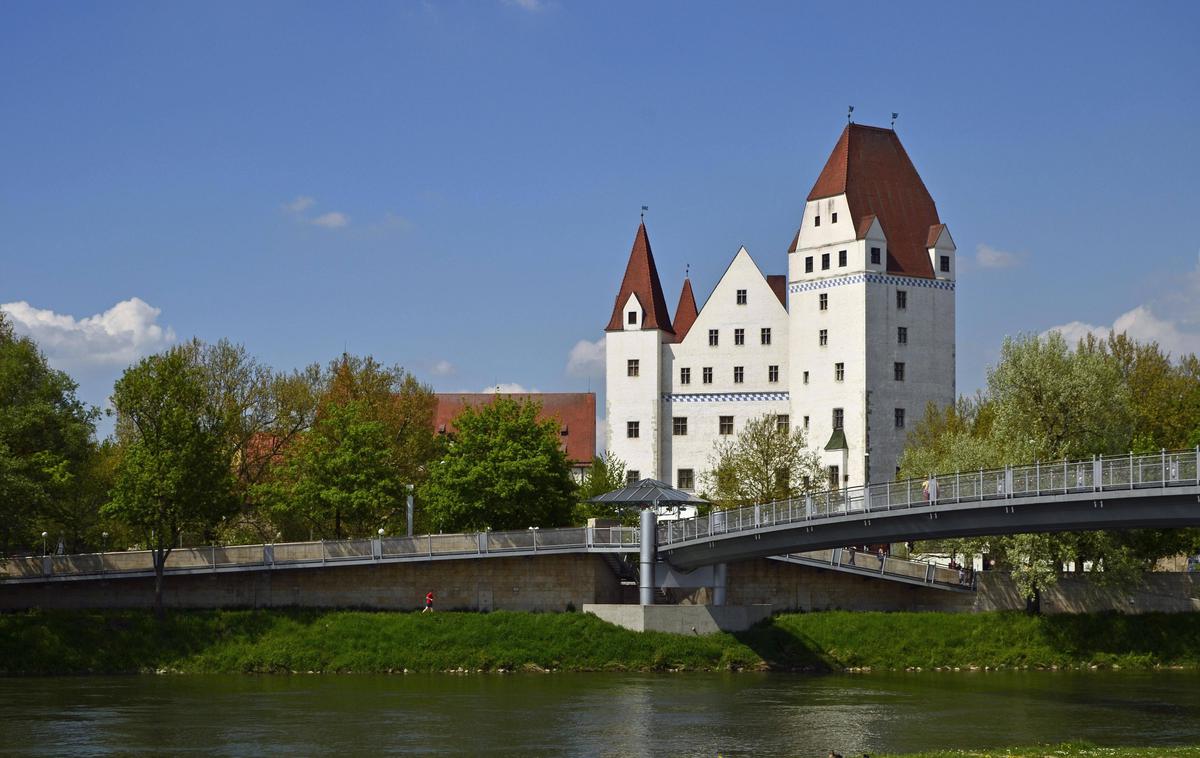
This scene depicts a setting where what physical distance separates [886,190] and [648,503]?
107 ft

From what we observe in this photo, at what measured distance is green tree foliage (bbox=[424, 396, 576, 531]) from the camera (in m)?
70.6

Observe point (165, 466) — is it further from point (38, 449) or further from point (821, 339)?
point (821, 339)

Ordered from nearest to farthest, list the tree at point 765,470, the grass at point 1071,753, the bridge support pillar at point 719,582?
the grass at point 1071,753 → the bridge support pillar at point 719,582 → the tree at point 765,470

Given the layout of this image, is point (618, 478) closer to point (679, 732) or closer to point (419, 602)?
point (419, 602)

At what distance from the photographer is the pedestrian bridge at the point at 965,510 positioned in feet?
154

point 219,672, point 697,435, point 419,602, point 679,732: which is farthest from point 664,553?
point 697,435

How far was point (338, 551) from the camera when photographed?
2621 inches

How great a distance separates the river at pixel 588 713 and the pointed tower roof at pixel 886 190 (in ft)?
118

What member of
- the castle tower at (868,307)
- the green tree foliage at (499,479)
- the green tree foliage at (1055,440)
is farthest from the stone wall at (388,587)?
the castle tower at (868,307)

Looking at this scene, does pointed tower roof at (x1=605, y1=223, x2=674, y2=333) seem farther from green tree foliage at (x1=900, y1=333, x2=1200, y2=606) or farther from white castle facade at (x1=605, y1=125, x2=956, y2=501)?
green tree foliage at (x1=900, y1=333, x2=1200, y2=606)

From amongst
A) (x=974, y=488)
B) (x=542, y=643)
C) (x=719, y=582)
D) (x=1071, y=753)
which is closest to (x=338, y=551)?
(x=542, y=643)

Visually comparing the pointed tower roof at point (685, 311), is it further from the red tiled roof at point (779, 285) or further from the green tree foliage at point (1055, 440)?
the green tree foliage at point (1055, 440)

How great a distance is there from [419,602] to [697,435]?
34691 mm

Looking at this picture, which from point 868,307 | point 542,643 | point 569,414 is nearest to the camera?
point 542,643
